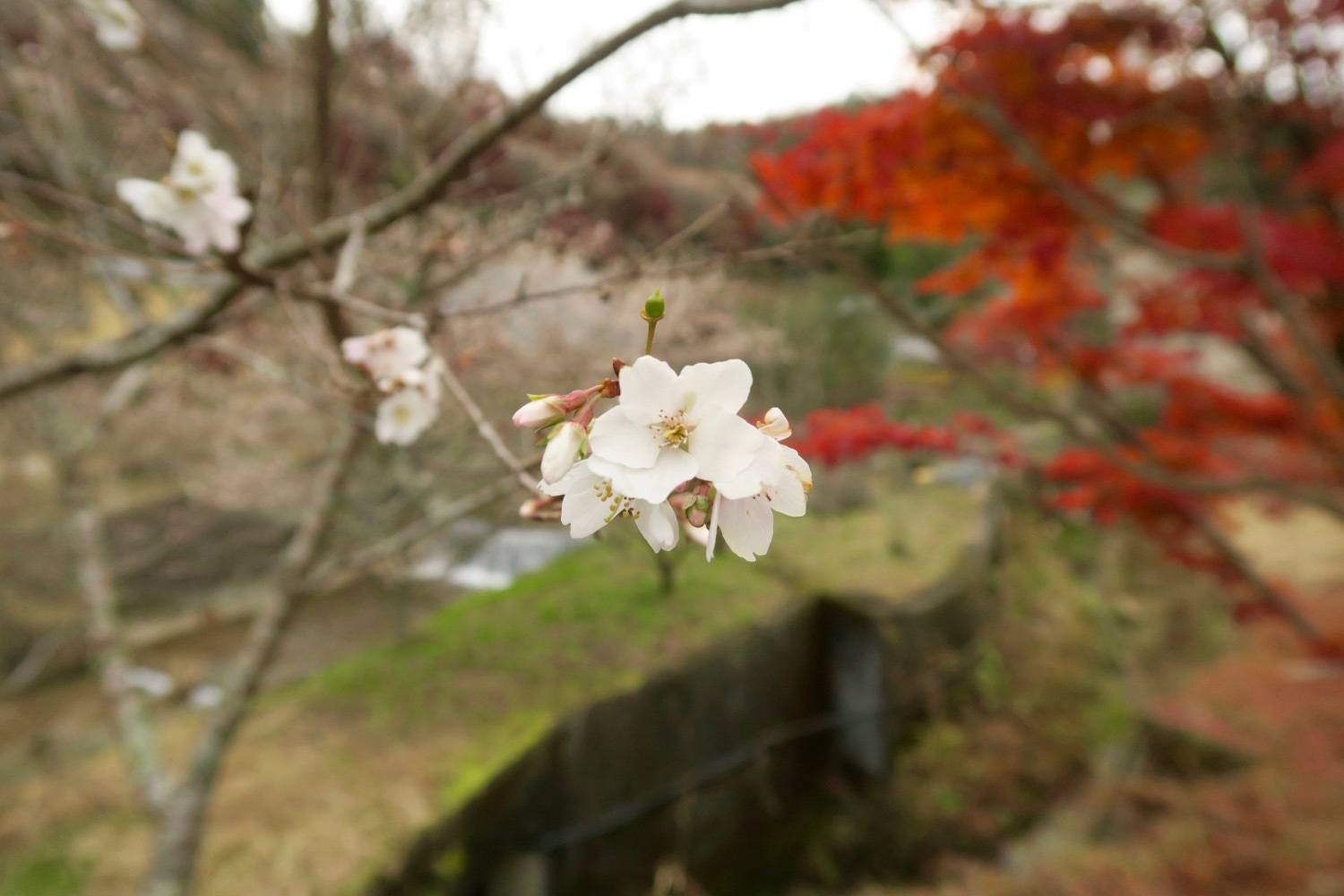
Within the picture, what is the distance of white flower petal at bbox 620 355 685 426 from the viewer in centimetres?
63

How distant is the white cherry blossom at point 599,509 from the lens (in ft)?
2.15

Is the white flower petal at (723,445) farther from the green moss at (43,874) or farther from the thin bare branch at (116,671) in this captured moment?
the green moss at (43,874)

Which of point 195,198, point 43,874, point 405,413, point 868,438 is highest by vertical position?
point 868,438

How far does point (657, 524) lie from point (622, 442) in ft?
0.28

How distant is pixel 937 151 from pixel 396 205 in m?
2.83

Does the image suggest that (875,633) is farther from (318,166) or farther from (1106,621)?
(318,166)

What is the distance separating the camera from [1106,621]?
6754 mm

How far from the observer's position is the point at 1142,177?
13.3 feet

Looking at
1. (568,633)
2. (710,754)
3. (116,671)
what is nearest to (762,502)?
(116,671)

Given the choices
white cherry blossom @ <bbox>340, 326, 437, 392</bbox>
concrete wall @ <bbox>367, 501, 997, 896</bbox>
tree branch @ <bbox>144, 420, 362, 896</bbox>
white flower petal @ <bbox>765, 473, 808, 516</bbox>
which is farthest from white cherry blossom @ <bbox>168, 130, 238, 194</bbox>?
concrete wall @ <bbox>367, 501, 997, 896</bbox>

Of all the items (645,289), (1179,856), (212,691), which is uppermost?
(645,289)

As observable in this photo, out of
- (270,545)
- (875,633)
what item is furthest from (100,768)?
(875,633)

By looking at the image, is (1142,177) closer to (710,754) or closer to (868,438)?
(868,438)

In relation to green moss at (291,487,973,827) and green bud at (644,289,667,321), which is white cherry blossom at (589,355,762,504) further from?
green moss at (291,487,973,827)
